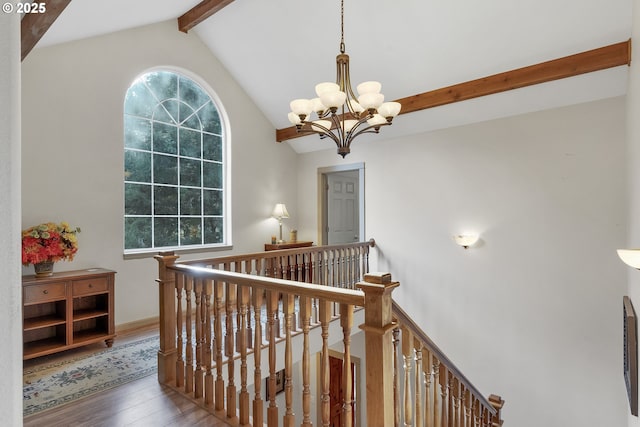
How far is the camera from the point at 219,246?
4.97 m

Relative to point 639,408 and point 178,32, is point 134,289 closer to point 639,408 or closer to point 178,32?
point 178,32

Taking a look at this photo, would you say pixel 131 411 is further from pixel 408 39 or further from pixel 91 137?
pixel 408 39

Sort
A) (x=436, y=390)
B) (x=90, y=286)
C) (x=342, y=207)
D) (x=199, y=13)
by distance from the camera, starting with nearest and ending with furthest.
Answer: (x=436, y=390) < (x=90, y=286) < (x=199, y=13) < (x=342, y=207)

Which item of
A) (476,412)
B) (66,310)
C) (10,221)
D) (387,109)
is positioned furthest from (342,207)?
(10,221)

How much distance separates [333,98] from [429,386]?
6.44ft

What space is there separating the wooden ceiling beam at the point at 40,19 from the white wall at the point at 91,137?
125cm

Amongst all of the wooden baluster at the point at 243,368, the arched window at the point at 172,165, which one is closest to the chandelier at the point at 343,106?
the wooden baluster at the point at 243,368

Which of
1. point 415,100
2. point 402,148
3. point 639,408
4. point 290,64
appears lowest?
point 639,408

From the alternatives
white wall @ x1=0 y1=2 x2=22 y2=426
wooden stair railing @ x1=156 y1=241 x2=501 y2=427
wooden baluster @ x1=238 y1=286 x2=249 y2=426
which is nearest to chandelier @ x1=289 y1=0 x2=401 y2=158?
wooden stair railing @ x1=156 y1=241 x2=501 y2=427

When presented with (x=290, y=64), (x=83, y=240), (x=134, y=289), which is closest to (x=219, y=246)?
(x=134, y=289)

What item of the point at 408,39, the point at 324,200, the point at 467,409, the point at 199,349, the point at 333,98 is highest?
the point at 408,39

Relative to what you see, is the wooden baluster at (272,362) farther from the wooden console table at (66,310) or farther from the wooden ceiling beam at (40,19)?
the wooden console table at (66,310)

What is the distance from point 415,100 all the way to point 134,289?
416cm

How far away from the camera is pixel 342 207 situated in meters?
6.22
